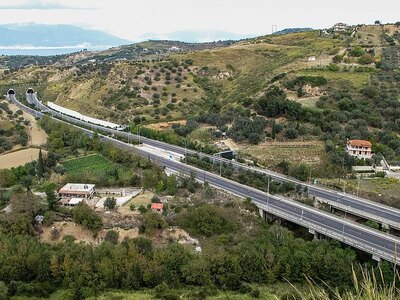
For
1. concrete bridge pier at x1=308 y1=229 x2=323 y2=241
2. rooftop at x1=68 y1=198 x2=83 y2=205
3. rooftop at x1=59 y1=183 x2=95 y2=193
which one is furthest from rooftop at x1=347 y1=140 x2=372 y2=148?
rooftop at x1=68 y1=198 x2=83 y2=205

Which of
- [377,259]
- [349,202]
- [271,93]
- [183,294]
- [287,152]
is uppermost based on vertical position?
[271,93]

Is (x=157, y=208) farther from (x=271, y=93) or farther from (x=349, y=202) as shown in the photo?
(x=271, y=93)

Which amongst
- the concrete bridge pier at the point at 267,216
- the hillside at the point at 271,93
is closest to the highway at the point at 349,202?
the hillside at the point at 271,93

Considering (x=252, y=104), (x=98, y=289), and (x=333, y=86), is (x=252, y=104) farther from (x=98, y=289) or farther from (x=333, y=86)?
(x=98, y=289)

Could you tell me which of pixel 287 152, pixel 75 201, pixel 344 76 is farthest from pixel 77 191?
pixel 344 76

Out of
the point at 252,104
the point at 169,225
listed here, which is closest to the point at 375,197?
the point at 169,225
